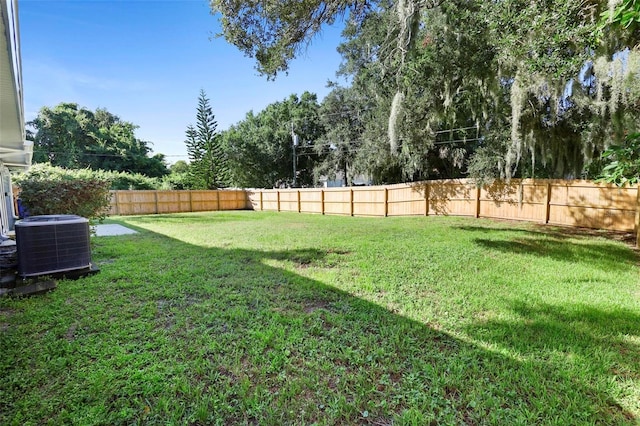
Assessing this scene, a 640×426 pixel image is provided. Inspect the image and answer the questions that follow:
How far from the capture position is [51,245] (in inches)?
142

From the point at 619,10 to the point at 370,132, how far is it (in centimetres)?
1093

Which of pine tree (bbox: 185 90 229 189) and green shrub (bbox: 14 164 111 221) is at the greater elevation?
pine tree (bbox: 185 90 229 189)

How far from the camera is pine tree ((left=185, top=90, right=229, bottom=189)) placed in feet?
69.5

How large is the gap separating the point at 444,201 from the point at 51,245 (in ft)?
35.3

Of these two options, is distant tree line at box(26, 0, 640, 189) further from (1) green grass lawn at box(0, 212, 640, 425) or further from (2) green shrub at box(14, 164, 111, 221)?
(2) green shrub at box(14, 164, 111, 221)

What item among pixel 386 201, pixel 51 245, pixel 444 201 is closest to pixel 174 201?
pixel 386 201

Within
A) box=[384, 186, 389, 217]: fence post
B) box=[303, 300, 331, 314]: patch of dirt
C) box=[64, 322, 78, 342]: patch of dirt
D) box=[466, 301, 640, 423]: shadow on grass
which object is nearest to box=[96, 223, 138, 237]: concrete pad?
box=[64, 322, 78, 342]: patch of dirt

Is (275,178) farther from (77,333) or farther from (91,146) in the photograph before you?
(77,333)

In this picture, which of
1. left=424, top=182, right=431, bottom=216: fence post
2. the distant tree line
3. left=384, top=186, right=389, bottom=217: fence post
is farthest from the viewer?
left=384, top=186, right=389, bottom=217: fence post

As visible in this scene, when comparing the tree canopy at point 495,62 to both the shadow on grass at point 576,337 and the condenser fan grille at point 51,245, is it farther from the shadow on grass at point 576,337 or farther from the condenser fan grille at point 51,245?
the condenser fan grille at point 51,245

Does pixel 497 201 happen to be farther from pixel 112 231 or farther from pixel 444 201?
pixel 112 231

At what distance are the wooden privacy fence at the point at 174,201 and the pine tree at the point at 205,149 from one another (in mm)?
3664

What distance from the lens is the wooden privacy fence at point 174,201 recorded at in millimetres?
14664

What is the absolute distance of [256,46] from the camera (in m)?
5.49
